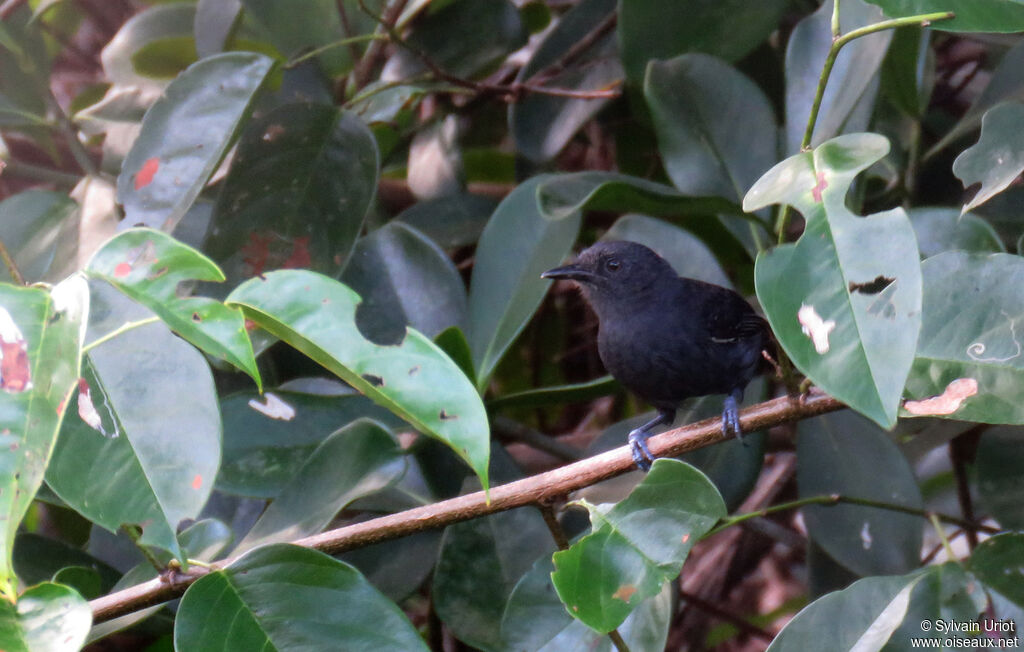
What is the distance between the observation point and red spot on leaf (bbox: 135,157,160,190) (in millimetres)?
2045

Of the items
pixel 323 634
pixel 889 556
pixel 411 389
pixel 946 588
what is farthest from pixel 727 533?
pixel 411 389

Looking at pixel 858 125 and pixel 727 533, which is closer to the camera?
pixel 858 125

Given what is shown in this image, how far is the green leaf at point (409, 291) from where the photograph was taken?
7.62ft

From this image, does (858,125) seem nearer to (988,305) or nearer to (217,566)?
(988,305)

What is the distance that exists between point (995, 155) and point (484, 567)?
129cm

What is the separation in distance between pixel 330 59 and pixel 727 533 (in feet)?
7.15

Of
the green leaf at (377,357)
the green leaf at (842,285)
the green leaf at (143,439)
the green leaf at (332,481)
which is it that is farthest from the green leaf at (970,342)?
the green leaf at (143,439)

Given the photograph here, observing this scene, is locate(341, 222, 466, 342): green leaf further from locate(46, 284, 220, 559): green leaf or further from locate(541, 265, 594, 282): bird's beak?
locate(46, 284, 220, 559): green leaf

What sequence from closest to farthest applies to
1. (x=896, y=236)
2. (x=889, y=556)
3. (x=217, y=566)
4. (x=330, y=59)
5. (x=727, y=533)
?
(x=896, y=236), (x=217, y=566), (x=889, y=556), (x=330, y=59), (x=727, y=533)

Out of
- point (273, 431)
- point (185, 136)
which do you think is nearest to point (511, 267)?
point (273, 431)

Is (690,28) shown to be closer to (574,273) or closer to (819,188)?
(574,273)

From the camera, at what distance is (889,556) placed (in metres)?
2.14

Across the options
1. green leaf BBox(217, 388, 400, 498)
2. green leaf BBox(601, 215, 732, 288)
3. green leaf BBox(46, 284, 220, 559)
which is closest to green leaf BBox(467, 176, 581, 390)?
green leaf BBox(601, 215, 732, 288)

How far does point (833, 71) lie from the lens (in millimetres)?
2248
